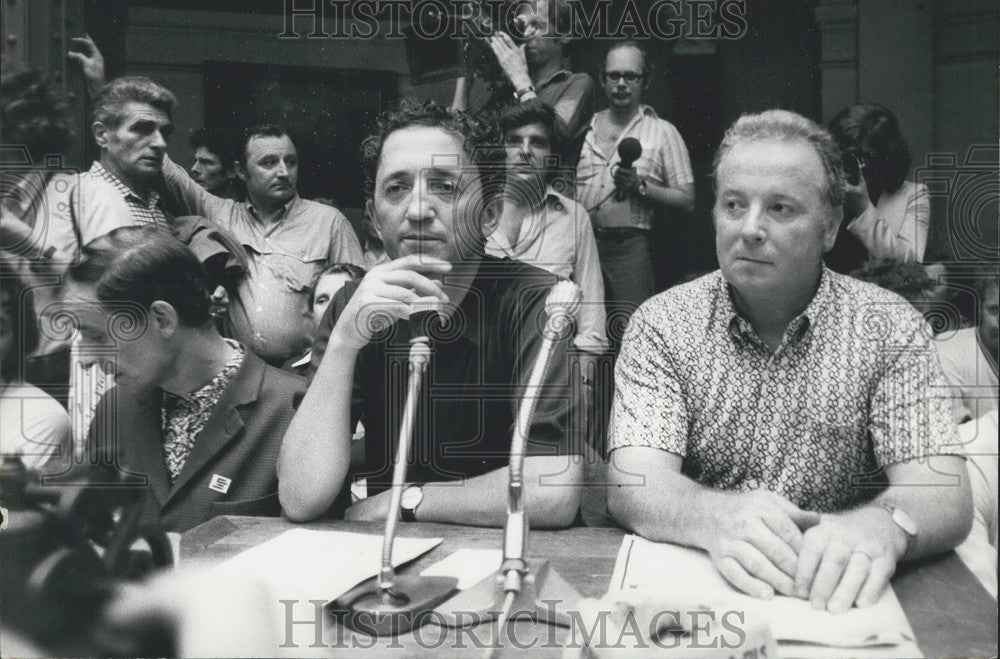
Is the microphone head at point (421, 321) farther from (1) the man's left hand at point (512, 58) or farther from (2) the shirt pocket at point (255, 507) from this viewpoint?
(1) the man's left hand at point (512, 58)

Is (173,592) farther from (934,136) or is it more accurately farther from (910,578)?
(934,136)

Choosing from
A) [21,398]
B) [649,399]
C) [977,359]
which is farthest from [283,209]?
[977,359]

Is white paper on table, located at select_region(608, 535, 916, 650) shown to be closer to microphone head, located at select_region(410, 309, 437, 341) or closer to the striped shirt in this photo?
microphone head, located at select_region(410, 309, 437, 341)

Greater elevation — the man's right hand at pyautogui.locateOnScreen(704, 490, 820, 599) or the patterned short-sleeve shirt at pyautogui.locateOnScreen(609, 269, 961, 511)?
the patterned short-sleeve shirt at pyautogui.locateOnScreen(609, 269, 961, 511)

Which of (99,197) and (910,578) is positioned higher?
(99,197)

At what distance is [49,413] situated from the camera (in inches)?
119

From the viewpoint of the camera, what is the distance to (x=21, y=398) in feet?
9.87

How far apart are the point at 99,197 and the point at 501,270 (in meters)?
1.21

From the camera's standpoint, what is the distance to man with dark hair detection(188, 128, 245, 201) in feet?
9.96

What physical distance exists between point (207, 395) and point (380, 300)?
60cm

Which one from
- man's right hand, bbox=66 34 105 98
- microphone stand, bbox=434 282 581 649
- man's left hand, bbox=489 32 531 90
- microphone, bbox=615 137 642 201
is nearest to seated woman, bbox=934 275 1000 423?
microphone, bbox=615 137 642 201

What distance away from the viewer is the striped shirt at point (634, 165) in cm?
291

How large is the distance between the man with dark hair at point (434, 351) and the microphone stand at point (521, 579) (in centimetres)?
55

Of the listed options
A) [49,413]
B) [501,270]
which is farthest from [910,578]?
[49,413]
